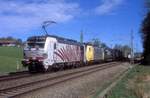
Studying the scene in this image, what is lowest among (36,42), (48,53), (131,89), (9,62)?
(131,89)

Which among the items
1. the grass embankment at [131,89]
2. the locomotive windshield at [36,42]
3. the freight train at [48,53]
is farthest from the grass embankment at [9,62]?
the grass embankment at [131,89]

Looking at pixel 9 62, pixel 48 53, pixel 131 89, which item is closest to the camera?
pixel 131 89

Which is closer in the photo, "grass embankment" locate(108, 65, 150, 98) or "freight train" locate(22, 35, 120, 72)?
"grass embankment" locate(108, 65, 150, 98)

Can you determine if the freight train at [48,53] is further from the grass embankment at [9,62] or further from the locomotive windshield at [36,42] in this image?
the grass embankment at [9,62]

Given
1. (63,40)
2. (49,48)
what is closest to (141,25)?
(63,40)

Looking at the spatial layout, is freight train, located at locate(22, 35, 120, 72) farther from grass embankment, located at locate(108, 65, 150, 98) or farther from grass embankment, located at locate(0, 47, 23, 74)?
grass embankment, located at locate(108, 65, 150, 98)

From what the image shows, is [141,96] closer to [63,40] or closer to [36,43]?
[36,43]

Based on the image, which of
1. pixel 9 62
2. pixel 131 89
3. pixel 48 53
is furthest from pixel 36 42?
pixel 9 62

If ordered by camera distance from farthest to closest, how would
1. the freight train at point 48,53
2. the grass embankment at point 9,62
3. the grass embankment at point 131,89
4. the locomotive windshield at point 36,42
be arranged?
the grass embankment at point 9,62
the locomotive windshield at point 36,42
the freight train at point 48,53
the grass embankment at point 131,89

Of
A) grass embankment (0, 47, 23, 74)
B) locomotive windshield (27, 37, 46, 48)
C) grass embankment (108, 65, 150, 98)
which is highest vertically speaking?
locomotive windshield (27, 37, 46, 48)

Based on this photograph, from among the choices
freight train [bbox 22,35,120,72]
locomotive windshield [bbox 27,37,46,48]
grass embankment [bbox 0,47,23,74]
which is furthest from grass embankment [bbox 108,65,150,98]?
grass embankment [bbox 0,47,23,74]

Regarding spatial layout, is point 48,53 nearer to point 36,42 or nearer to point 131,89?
point 36,42

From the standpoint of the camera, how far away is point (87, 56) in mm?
55500

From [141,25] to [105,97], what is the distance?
64.7 meters
